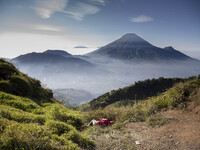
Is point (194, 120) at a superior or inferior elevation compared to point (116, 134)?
superior

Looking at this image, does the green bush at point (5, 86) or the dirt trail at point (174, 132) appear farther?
the green bush at point (5, 86)

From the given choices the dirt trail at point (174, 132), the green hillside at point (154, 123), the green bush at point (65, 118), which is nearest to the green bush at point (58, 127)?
the green hillside at point (154, 123)

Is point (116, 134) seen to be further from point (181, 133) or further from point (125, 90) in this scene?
point (125, 90)

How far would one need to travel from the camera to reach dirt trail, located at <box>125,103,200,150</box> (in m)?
4.49

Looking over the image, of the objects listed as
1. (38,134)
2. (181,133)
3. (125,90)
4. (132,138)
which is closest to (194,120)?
(181,133)

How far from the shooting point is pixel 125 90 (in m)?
104

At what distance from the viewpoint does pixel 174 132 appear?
531cm

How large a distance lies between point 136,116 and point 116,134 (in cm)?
235

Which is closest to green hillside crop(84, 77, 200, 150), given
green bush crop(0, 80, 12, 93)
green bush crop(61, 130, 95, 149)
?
green bush crop(61, 130, 95, 149)

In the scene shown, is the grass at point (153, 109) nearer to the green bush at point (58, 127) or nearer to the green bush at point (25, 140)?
the green bush at point (58, 127)

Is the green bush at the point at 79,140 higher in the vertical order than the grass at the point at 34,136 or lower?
lower

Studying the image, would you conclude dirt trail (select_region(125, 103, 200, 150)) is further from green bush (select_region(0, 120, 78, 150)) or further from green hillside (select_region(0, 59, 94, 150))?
green bush (select_region(0, 120, 78, 150))

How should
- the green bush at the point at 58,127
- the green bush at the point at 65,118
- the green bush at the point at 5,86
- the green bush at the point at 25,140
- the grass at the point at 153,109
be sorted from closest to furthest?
the green bush at the point at 25,140, the green bush at the point at 58,127, the green bush at the point at 65,118, the grass at the point at 153,109, the green bush at the point at 5,86

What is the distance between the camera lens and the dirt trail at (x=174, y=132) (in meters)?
4.49
